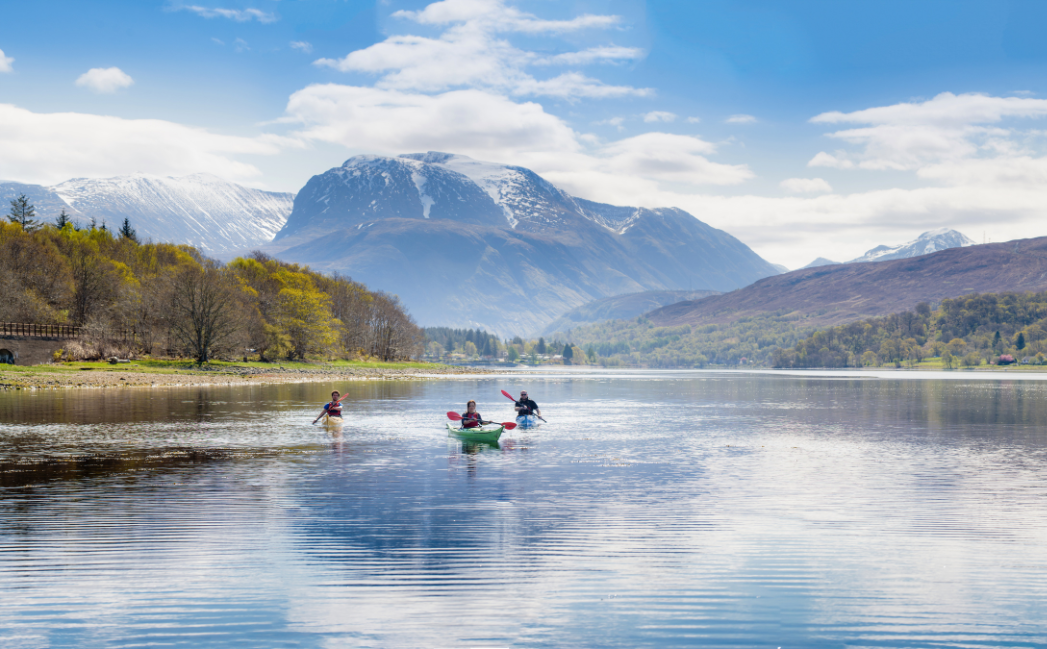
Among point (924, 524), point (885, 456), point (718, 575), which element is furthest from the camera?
point (885, 456)

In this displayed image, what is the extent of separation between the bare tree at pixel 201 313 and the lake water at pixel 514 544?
7166cm

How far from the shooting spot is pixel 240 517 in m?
20.8

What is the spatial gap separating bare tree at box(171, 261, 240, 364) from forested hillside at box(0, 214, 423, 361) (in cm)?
14

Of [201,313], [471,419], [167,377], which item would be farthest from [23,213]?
[471,419]

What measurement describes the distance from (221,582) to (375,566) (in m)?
2.99

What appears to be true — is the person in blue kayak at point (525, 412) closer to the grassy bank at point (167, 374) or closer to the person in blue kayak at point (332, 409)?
the person in blue kayak at point (332, 409)

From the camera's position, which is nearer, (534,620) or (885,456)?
(534,620)

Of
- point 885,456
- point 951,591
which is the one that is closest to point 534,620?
point 951,591

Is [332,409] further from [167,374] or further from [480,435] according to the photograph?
[167,374]

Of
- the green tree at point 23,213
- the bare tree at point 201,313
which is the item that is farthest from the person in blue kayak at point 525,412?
the green tree at point 23,213

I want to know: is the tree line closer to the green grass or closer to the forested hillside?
the forested hillside

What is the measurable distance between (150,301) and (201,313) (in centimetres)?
760

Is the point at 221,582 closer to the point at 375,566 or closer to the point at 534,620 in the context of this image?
the point at 375,566

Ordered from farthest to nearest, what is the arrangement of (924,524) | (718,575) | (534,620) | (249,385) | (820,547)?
(249,385), (924,524), (820,547), (718,575), (534,620)
